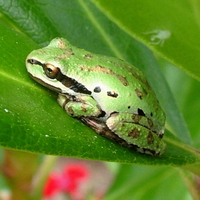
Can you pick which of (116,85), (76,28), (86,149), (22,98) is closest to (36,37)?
(76,28)

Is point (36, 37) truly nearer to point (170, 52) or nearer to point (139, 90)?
point (139, 90)

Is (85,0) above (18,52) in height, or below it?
above

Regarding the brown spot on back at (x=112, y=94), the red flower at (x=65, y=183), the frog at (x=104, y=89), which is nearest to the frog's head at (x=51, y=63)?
the frog at (x=104, y=89)

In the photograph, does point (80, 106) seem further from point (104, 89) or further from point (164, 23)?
point (164, 23)

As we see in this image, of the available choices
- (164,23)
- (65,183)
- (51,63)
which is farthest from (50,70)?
(65,183)

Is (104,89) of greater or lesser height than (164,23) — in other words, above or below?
below

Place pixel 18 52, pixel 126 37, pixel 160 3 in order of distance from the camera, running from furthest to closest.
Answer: pixel 126 37
pixel 18 52
pixel 160 3

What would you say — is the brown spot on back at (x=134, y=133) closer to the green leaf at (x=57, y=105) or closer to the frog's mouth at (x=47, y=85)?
the green leaf at (x=57, y=105)
